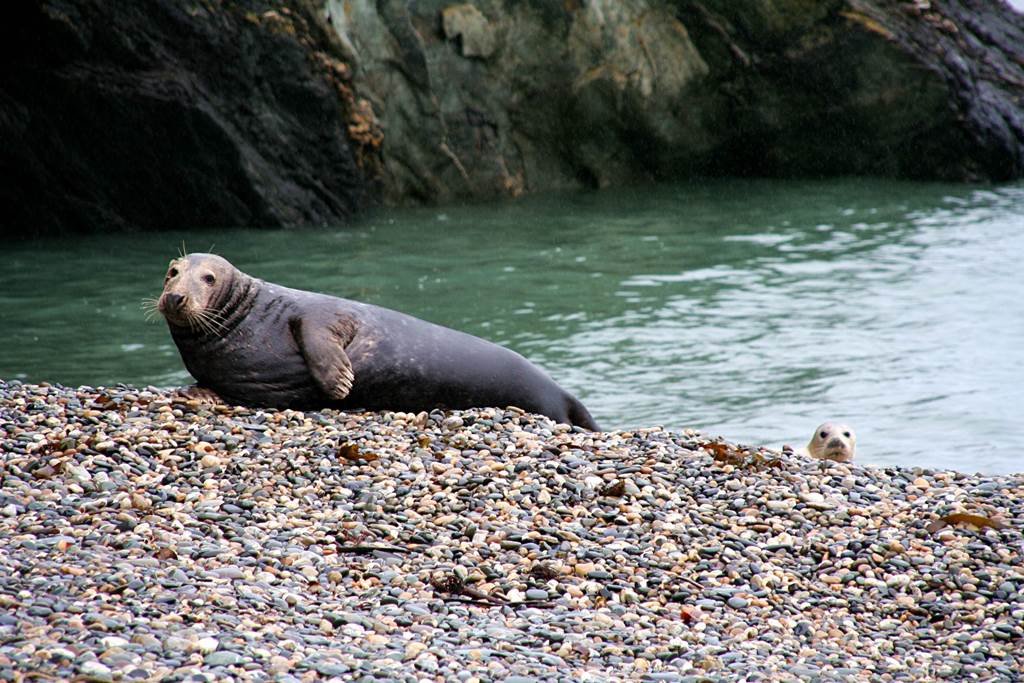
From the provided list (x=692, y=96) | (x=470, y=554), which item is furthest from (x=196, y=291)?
(x=692, y=96)

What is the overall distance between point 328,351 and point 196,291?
32.6 inches

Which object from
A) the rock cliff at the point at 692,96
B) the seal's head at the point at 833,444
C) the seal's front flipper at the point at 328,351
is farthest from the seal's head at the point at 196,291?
the rock cliff at the point at 692,96

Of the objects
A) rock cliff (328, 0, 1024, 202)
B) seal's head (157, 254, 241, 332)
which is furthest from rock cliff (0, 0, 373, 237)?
seal's head (157, 254, 241, 332)

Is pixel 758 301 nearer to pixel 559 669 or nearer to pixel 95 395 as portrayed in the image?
A: pixel 95 395

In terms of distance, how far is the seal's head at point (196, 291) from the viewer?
722 cm

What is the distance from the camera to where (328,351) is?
7.20m

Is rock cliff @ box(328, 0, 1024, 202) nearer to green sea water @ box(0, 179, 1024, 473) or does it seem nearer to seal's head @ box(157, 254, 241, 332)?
green sea water @ box(0, 179, 1024, 473)

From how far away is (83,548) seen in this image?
15.9 ft

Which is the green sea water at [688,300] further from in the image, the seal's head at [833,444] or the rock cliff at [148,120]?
the seal's head at [833,444]

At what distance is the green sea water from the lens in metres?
10.5

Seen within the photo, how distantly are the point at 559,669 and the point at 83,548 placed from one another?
1.87 meters

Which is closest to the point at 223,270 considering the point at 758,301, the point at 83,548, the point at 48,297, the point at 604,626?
the point at 83,548

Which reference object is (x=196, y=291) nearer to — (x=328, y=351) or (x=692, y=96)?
(x=328, y=351)

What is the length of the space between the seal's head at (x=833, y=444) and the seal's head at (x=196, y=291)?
3.64 meters
